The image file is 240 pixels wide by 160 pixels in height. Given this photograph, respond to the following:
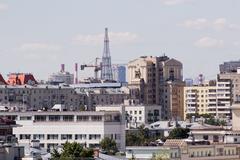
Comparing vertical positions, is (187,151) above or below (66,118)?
below

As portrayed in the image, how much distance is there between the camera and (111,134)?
113m

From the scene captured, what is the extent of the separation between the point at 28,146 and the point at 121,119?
35725mm

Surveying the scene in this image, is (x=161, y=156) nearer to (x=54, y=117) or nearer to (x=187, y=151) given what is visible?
(x=187, y=151)

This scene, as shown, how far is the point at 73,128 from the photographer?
371 feet

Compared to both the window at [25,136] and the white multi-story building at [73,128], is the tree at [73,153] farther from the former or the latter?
the window at [25,136]

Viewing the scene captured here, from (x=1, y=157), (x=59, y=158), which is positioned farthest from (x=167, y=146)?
(x=1, y=157)

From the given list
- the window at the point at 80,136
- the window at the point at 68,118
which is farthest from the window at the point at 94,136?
the window at the point at 68,118

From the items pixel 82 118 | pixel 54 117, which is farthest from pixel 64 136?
pixel 54 117

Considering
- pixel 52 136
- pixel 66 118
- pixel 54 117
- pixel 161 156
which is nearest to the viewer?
pixel 161 156

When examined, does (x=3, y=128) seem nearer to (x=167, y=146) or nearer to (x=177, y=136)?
(x=167, y=146)

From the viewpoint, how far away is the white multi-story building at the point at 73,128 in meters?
112

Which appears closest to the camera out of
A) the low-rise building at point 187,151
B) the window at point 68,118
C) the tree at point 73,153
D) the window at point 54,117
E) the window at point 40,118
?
the tree at point 73,153

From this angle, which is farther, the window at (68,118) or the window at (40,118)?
the window at (40,118)

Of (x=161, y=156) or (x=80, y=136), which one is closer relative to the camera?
(x=161, y=156)
